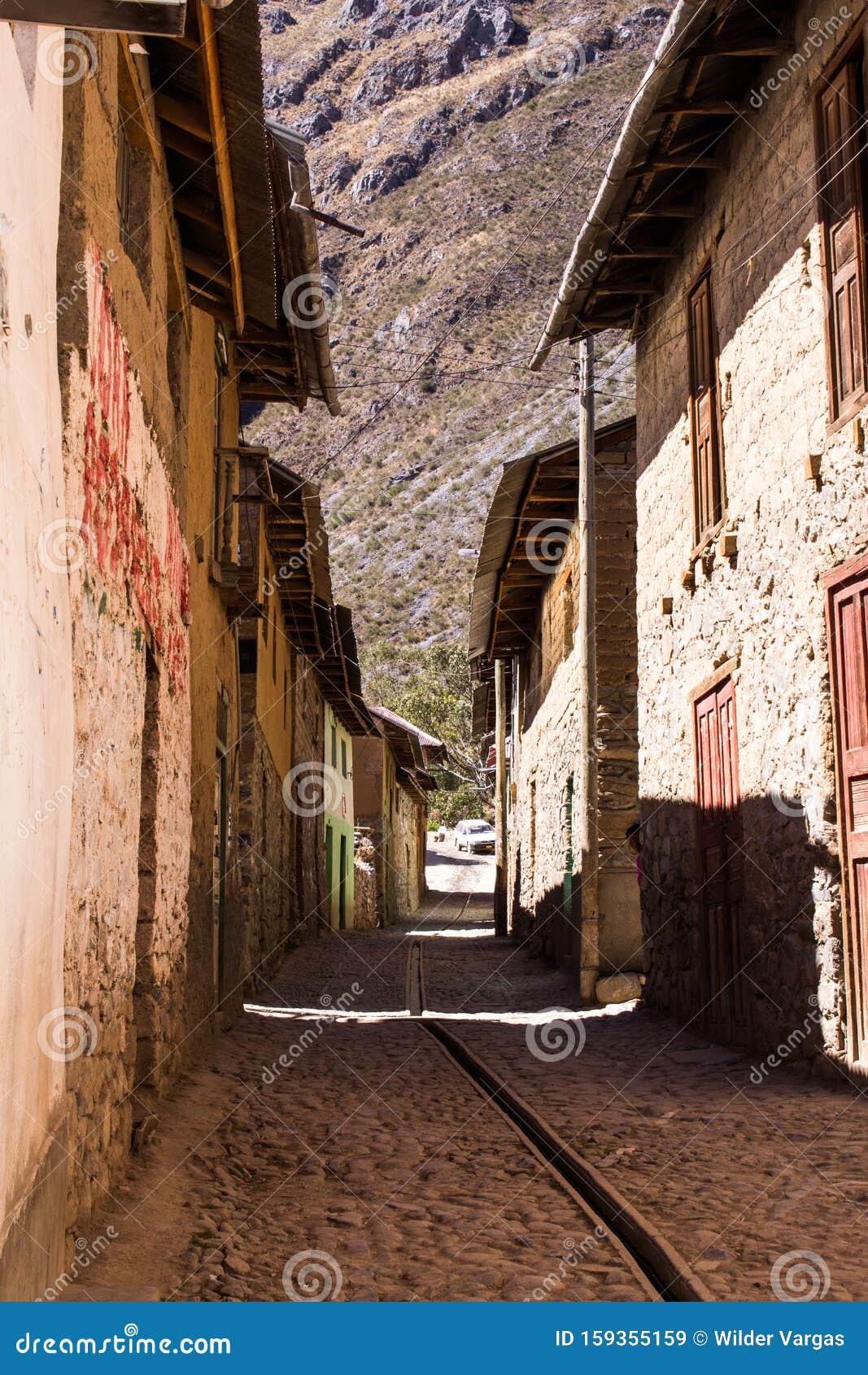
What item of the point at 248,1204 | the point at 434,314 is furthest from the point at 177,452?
the point at 434,314

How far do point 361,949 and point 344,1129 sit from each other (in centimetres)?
1618

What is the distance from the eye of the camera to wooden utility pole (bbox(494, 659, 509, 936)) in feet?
88.3

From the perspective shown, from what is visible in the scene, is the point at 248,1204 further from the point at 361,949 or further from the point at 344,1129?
the point at 361,949

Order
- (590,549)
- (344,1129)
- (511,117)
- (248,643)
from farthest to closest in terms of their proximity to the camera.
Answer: (511,117)
(248,643)
(590,549)
(344,1129)

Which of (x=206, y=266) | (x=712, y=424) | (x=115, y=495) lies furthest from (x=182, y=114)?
(x=712, y=424)

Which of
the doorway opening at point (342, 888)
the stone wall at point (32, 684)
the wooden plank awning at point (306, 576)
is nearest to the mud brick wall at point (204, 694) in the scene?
the wooden plank awning at point (306, 576)

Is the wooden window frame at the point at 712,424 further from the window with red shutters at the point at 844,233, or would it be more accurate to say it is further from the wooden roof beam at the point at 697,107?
the window with red shutters at the point at 844,233

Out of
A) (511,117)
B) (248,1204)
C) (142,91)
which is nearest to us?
(248,1204)

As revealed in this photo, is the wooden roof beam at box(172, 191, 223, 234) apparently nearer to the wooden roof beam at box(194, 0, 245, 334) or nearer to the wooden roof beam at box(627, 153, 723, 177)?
the wooden roof beam at box(194, 0, 245, 334)

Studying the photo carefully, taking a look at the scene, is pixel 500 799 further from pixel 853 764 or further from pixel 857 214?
pixel 857 214

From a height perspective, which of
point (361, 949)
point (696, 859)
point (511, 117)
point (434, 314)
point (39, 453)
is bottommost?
point (361, 949)

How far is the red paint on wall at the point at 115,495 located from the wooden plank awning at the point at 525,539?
7949 mm

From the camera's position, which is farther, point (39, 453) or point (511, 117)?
point (511, 117)

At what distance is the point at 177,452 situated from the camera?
902 cm
